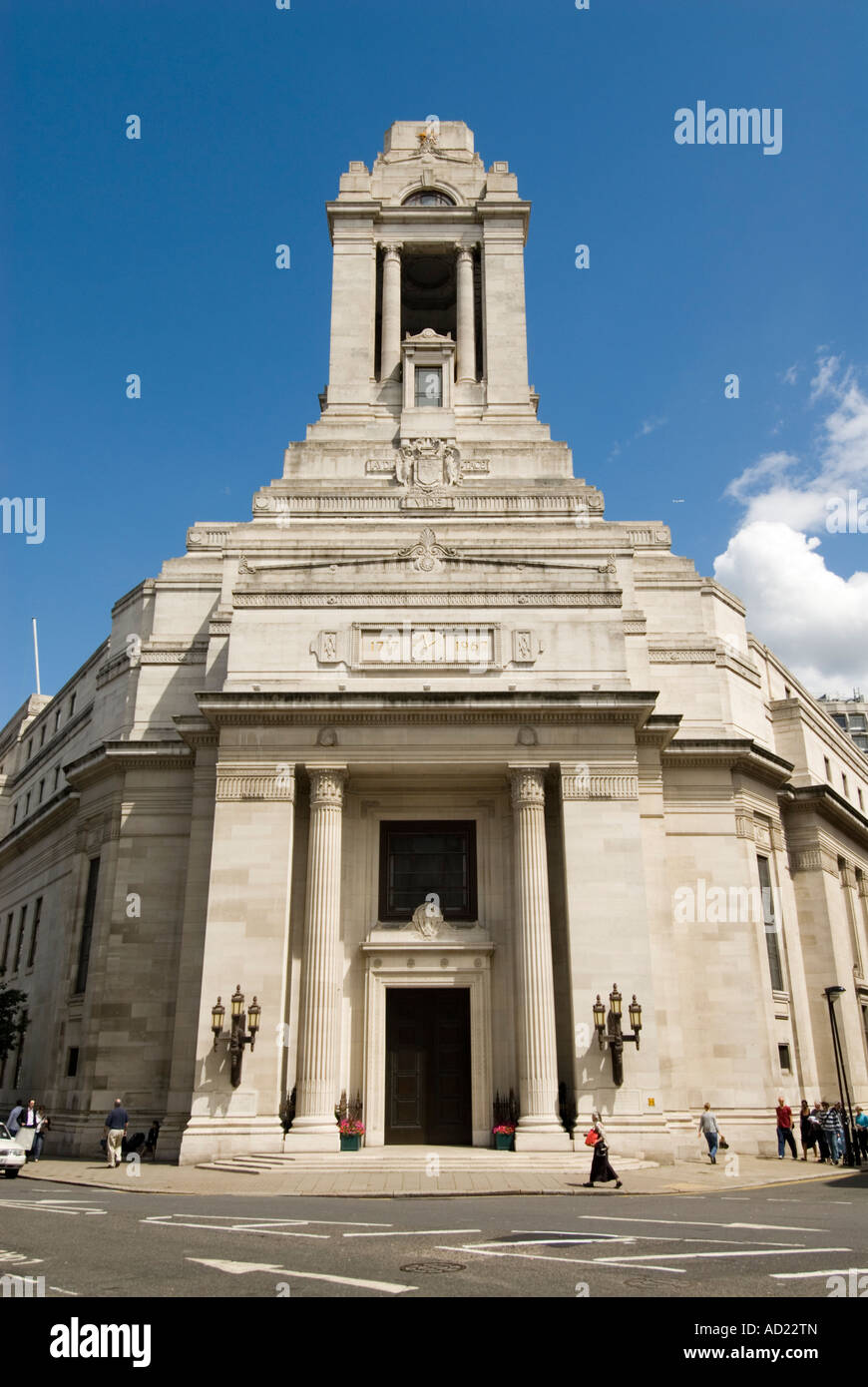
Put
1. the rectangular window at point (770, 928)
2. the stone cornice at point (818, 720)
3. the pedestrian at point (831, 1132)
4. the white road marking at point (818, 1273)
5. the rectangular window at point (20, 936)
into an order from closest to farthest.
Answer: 1. the white road marking at point (818, 1273)
2. the pedestrian at point (831, 1132)
3. the rectangular window at point (770, 928)
4. the stone cornice at point (818, 720)
5. the rectangular window at point (20, 936)

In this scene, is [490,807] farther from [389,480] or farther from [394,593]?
[389,480]

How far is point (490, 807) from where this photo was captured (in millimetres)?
35281

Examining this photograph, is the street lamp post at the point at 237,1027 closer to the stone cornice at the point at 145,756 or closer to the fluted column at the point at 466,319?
the stone cornice at the point at 145,756

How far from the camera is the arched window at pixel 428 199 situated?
5688 centimetres

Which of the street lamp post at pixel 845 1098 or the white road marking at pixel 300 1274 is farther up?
the street lamp post at pixel 845 1098

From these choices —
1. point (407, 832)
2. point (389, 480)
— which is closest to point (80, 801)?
point (407, 832)

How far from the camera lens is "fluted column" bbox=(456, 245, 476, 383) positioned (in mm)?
52250

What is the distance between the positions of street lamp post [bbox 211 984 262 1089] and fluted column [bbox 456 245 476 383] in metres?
33.2

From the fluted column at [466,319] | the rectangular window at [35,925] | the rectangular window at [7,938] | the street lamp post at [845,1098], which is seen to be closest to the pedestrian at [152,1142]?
the rectangular window at [35,925]

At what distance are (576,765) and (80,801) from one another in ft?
70.9

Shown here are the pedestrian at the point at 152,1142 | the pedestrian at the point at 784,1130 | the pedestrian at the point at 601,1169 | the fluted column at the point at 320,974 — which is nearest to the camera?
the pedestrian at the point at 601,1169

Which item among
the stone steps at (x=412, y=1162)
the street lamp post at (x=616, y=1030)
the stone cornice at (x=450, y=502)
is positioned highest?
the stone cornice at (x=450, y=502)

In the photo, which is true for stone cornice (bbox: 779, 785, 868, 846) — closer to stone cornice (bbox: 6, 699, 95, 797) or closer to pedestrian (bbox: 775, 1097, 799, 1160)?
pedestrian (bbox: 775, 1097, 799, 1160)

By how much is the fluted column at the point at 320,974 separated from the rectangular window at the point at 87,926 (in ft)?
39.2
